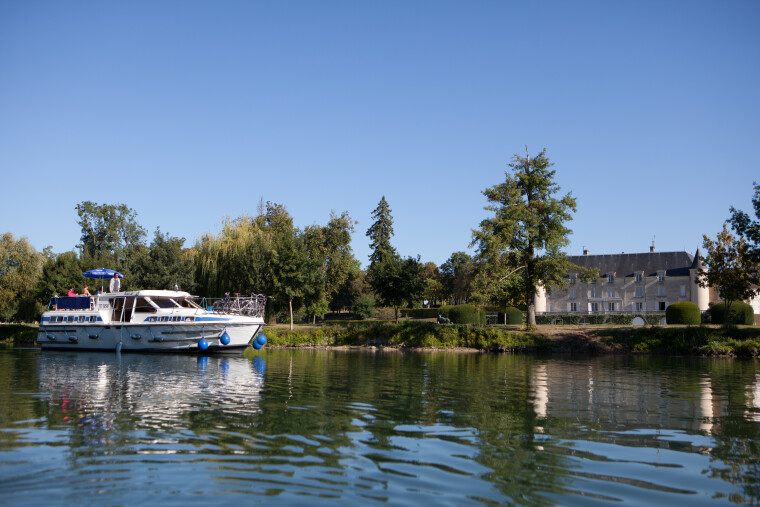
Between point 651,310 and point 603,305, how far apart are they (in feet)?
17.5

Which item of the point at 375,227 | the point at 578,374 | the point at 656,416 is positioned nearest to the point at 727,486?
the point at 656,416

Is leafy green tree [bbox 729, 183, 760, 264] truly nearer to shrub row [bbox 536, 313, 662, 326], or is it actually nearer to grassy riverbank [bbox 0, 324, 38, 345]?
shrub row [bbox 536, 313, 662, 326]

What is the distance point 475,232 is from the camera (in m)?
45.9

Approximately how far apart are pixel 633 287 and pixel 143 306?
55902 millimetres

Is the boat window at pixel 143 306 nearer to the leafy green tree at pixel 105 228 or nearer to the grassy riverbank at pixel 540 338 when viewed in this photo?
the grassy riverbank at pixel 540 338

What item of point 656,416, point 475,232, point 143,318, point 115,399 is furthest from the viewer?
point 475,232

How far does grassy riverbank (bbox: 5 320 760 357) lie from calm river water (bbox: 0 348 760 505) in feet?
66.1


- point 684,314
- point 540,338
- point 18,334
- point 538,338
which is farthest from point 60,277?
point 684,314

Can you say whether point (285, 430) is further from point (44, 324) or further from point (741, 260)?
point (741, 260)

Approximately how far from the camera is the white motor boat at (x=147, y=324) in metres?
34.2

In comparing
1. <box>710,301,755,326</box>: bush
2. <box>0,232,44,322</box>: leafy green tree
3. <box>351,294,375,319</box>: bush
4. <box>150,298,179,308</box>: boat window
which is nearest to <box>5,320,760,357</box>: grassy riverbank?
<box>710,301,755,326</box>: bush

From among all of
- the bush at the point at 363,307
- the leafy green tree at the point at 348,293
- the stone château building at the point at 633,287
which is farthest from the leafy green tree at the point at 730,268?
the leafy green tree at the point at 348,293

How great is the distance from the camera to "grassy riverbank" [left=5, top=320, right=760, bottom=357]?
3822 cm

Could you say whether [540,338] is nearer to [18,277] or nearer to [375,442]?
[375,442]
